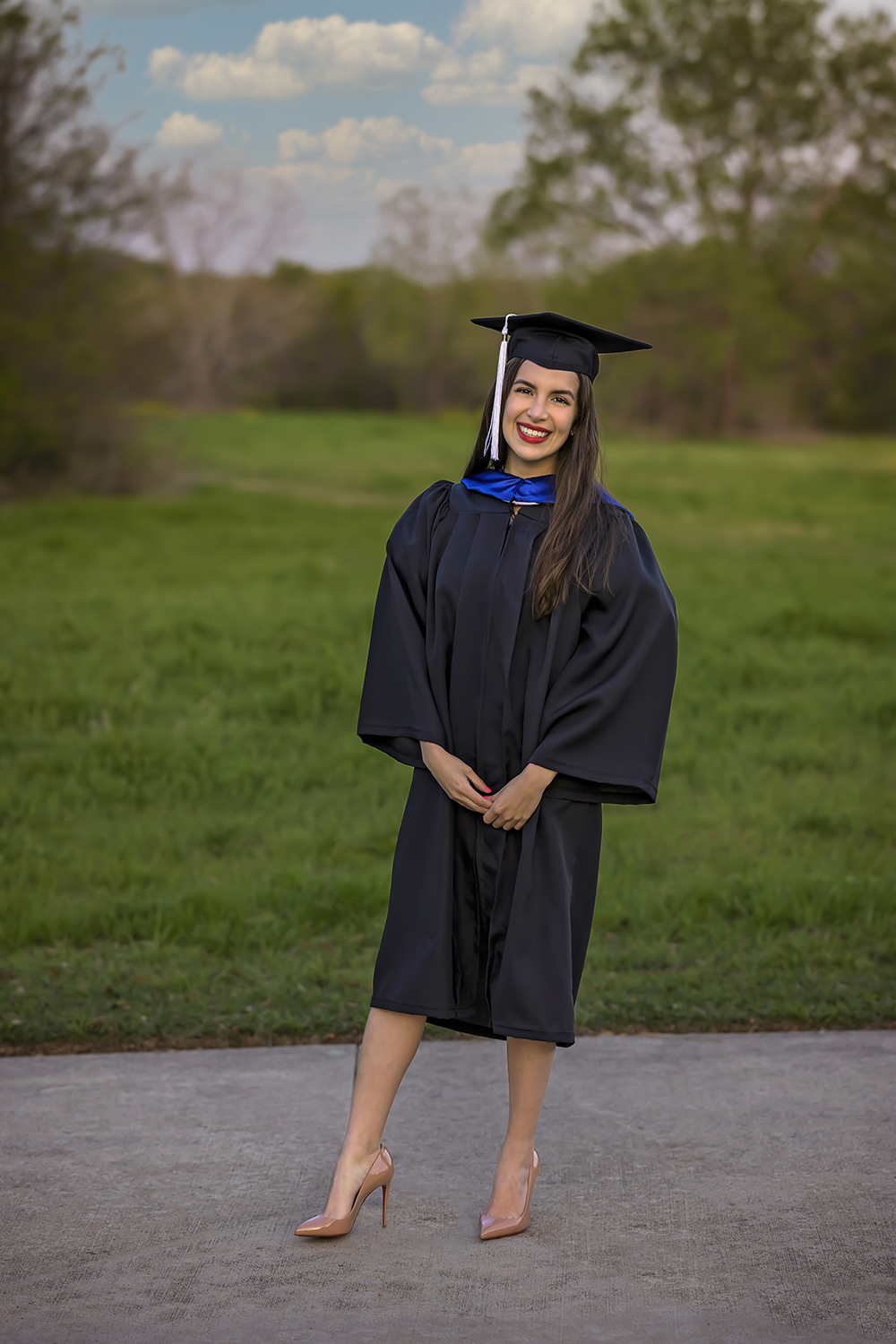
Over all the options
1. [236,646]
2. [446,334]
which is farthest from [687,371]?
[236,646]

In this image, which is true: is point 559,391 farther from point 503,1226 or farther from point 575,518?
point 503,1226

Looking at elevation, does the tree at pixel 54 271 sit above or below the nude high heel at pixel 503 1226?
above

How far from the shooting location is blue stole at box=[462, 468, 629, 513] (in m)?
2.93

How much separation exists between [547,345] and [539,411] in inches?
6.0

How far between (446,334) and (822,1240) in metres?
24.3

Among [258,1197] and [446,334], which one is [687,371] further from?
[258,1197]

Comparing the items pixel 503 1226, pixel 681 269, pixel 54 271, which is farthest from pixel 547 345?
pixel 681 269

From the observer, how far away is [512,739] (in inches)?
112

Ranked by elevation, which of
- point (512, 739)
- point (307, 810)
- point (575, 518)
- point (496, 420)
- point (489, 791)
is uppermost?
point (496, 420)

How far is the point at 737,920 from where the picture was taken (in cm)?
488

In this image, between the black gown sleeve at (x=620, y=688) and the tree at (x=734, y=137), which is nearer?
the black gown sleeve at (x=620, y=688)

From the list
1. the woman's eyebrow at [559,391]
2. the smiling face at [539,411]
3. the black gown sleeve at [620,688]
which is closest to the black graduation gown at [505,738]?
the black gown sleeve at [620,688]

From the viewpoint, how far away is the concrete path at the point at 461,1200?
97.2 inches

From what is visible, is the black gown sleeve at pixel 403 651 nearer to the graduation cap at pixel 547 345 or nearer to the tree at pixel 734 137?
the graduation cap at pixel 547 345
